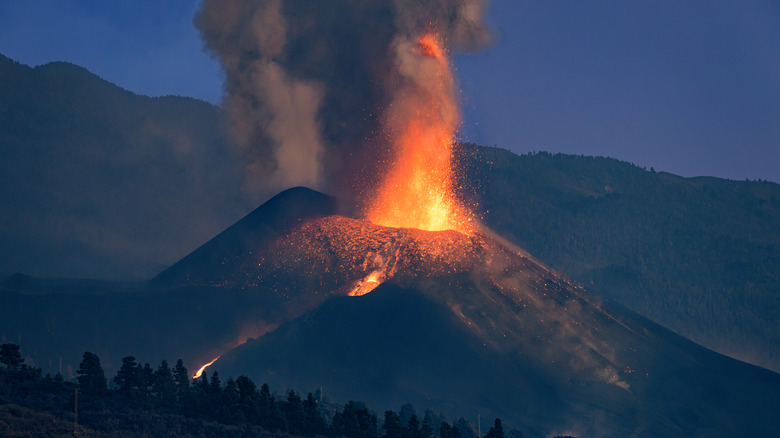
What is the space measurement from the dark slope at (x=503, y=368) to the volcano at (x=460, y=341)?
8.4 inches

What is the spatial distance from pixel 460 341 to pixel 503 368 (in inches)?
269

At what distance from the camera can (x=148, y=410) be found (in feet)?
229

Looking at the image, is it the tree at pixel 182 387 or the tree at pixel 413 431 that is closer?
the tree at pixel 182 387

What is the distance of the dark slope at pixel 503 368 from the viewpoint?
11900cm

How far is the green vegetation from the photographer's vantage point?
61.1 metres

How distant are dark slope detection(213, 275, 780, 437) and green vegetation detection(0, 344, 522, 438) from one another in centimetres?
4063

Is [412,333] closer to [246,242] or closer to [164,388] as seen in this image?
[246,242]

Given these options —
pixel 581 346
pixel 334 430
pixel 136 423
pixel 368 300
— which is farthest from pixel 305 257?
pixel 136 423

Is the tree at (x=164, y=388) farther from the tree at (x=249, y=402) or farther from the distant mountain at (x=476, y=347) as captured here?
the distant mountain at (x=476, y=347)

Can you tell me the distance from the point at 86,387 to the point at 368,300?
226 feet

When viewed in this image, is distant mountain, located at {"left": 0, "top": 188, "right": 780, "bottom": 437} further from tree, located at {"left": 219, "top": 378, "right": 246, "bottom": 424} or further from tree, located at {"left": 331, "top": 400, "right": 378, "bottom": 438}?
tree, located at {"left": 219, "top": 378, "right": 246, "bottom": 424}

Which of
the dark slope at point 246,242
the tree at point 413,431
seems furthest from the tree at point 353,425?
the dark slope at point 246,242

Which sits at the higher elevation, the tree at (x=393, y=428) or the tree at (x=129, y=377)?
the tree at (x=129, y=377)

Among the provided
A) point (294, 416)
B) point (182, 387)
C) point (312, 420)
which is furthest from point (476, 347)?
point (182, 387)
